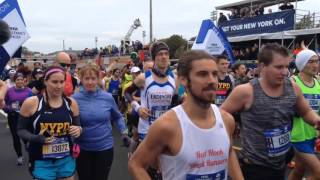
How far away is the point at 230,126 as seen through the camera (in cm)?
309

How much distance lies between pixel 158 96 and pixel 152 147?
9.77ft

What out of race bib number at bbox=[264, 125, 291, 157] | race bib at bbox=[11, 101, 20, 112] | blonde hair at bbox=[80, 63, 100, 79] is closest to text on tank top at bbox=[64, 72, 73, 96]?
blonde hair at bbox=[80, 63, 100, 79]

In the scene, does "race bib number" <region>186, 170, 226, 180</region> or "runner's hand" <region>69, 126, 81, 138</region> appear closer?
"race bib number" <region>186, 170, 226, 180</region>

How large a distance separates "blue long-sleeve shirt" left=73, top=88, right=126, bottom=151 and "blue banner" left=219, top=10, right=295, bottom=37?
18.7 metres

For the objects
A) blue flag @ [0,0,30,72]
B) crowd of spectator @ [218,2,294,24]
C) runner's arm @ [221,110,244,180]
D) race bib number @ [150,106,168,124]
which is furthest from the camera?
crowd of spectator @ [218,2,294,24]

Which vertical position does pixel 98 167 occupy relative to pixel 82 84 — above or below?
below

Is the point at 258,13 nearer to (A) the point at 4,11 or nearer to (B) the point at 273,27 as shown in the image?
(B) the point at 273,27

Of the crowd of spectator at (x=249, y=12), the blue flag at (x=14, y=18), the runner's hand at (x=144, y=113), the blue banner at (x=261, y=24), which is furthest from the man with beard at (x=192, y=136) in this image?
the crowd of spectator at (x=249, y=12)

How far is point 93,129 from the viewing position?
5.25 m

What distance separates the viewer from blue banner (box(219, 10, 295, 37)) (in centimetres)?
2281

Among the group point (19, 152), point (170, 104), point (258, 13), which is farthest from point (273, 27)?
point (170, 104)

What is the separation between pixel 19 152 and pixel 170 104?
420 centimetres

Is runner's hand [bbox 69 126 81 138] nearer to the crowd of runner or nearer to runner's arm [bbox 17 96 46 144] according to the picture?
the crowd of runner

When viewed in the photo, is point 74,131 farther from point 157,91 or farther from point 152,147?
point 152,147
